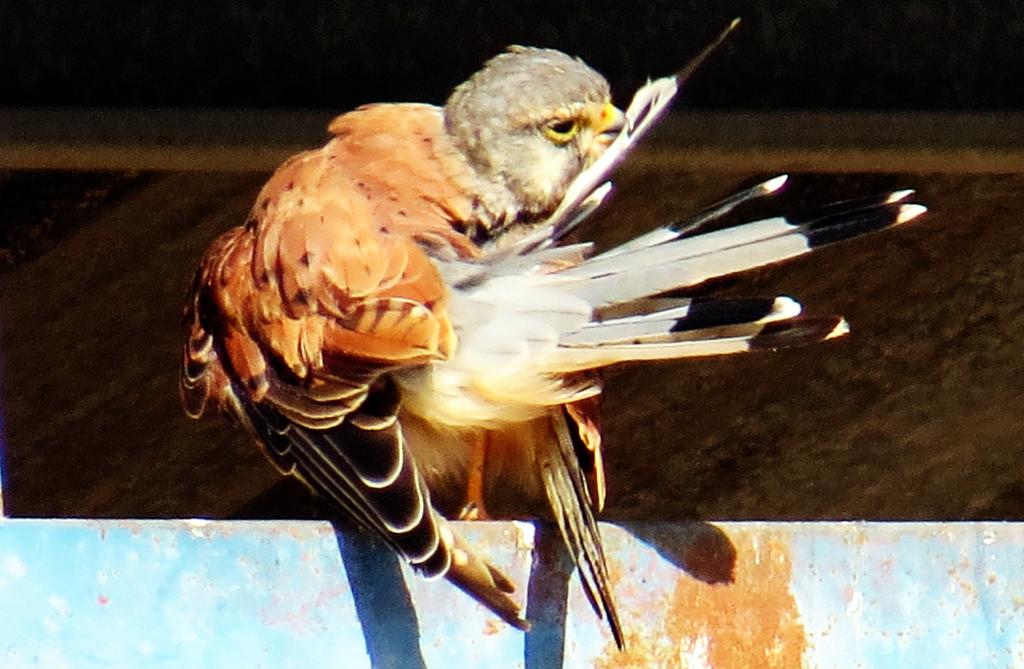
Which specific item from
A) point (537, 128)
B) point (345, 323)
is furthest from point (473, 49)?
point (345, 323)

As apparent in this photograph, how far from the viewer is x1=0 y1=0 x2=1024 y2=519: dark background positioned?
333 cm

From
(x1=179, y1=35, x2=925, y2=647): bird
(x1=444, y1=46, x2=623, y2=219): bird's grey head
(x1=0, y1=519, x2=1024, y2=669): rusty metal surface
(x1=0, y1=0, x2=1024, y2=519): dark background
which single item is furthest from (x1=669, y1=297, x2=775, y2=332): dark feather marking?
(x1=0, y1=0, x2=1024, y2=519): dark background

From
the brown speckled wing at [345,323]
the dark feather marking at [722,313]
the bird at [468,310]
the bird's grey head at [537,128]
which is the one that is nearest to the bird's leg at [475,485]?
the bird at [468,310]

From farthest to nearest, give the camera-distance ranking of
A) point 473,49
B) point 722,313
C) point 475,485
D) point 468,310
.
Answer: point 473,49 → point 475,485 → point 468,310 → point 722,313

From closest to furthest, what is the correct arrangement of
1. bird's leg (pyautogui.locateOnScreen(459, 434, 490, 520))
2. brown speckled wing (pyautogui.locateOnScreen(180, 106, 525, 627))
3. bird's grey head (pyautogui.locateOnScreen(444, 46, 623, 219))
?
1. brown speckled wing (pyautogui.locateOnScreen(180, 106, 525, 627))
2. bird's leg (pyautogui.locateOnScreen(459, 434, 490, 520))
3. bird's grey head (pyautogui.locateOnScreen(444, 46, 623, 219))

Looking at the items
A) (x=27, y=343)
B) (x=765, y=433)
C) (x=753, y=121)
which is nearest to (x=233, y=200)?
(x=27, y=343)

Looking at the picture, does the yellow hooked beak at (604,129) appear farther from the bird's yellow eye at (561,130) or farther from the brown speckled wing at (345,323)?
the brown speckled wing at (345,323)

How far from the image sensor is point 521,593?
2.05 meters

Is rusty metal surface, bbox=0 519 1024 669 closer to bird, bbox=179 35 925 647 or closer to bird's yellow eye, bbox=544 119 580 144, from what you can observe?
bird, bbox=179 35 925 647

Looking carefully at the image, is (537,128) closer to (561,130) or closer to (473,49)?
(561,130)

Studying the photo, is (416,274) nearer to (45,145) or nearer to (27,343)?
(45,145)

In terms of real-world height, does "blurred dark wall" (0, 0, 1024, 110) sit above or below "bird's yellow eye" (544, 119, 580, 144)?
below

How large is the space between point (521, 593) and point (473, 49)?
162cm

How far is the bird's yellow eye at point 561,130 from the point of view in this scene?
2787 mm
